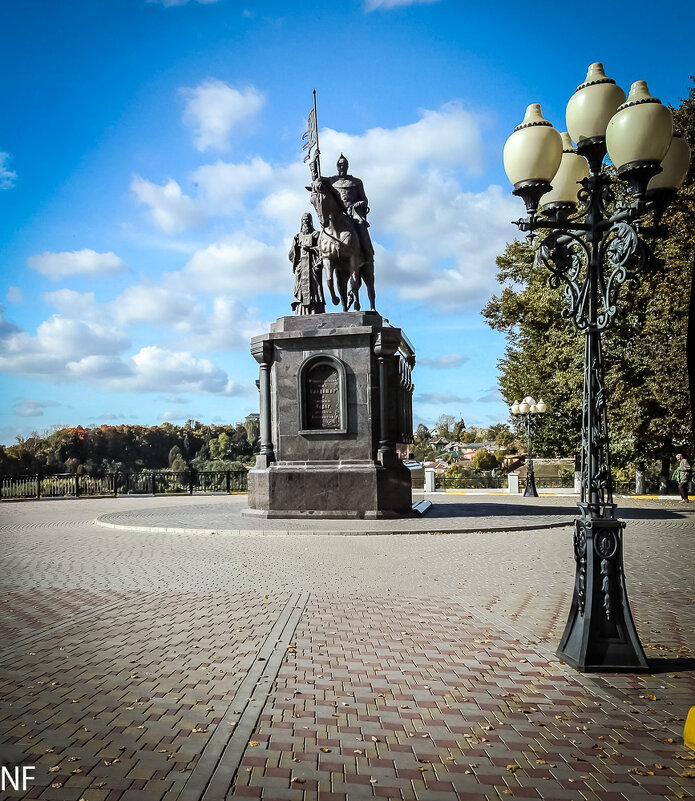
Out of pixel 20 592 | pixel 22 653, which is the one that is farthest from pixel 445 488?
pixel 22 653

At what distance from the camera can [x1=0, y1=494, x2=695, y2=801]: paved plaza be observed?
3.76 meters

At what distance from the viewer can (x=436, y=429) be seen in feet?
493

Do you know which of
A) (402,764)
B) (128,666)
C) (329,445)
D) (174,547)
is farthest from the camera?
(329,445)

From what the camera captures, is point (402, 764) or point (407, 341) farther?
point (407, 341)

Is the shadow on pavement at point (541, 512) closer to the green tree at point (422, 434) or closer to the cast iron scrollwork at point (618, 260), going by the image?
the cast iron scrollwork at point (618, 260)

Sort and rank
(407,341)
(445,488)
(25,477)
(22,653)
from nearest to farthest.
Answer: (22,653) < (407,341) < (25,477) < (445,488)

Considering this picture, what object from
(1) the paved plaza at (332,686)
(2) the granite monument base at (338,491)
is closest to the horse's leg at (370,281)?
(2) the granite monument base at (338,491)

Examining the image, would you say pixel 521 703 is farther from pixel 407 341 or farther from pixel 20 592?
pixel 407 341

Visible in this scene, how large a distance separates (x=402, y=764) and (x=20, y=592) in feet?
22.4

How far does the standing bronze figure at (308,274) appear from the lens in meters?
21.4

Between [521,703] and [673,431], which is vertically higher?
[673,431]

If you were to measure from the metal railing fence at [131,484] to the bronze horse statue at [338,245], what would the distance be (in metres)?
19.5

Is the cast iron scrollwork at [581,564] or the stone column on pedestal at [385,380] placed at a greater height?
the stone column on pedestal at [385,380]

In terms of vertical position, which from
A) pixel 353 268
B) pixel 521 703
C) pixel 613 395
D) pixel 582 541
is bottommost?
pixel 521 703
